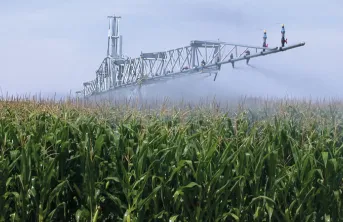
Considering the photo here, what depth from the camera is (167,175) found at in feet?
24.1

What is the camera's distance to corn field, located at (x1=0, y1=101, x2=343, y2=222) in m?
7.21

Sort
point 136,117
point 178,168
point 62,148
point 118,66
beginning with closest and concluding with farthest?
Answer: 1. point 178,168
2. point 62,148
3. point 136,117
4. point 118,66

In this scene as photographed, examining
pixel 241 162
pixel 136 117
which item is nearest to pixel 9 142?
pixel 136 117

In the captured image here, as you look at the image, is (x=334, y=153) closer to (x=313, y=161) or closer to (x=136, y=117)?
(x=313, y=161)

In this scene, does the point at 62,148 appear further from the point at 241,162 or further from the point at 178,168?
the point at 241,162

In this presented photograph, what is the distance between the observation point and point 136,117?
8.64 m

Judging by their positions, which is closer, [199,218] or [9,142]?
[199,218]

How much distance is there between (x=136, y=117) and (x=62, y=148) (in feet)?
4.59

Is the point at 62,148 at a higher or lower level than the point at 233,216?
Result: higher

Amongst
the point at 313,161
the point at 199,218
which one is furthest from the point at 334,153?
the point at 199,218

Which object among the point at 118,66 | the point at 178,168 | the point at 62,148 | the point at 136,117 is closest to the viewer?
the point at 178,168

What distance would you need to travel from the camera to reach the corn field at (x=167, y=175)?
721 centimetres

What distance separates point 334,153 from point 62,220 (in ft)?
11.7

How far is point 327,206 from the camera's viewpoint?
7.40 metres
